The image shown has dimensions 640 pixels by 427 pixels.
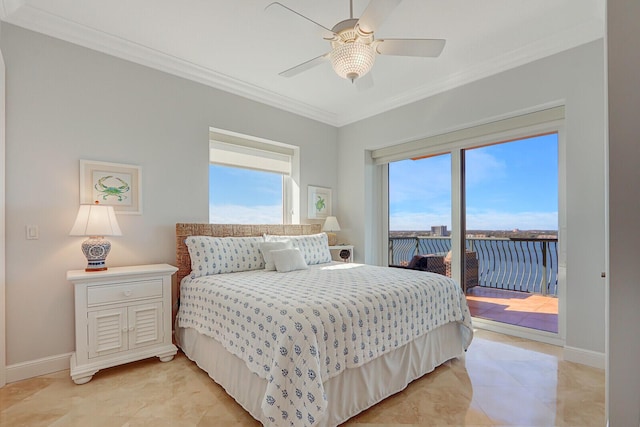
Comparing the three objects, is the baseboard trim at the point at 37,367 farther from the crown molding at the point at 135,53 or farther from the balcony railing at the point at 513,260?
the balcony railing at the point at 513,260

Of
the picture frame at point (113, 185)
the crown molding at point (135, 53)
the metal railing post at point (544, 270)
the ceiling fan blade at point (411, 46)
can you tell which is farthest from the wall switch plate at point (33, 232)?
the metal railing post at point (544, 270)

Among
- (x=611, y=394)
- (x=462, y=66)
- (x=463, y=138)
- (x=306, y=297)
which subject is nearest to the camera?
(x=611, y=394)

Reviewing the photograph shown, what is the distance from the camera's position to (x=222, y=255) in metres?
2.89

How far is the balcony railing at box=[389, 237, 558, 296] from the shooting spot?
3186 millimetres

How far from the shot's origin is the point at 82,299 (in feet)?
7.44

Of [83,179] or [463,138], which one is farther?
[463,138]

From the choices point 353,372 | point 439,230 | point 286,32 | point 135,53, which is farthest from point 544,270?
point 135,53

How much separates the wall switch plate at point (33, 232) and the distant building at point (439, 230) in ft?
13.0

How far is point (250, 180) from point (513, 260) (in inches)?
130

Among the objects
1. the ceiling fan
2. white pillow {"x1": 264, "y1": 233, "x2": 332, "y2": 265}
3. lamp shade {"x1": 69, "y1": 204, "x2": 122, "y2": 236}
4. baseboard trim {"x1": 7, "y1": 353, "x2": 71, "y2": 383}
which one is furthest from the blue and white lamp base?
the ceiling fan

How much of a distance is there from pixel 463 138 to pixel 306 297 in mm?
2728

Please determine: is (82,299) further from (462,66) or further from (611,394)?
(462,66)

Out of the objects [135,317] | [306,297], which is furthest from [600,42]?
[135,317]

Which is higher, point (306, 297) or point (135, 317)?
point (306, 297)
